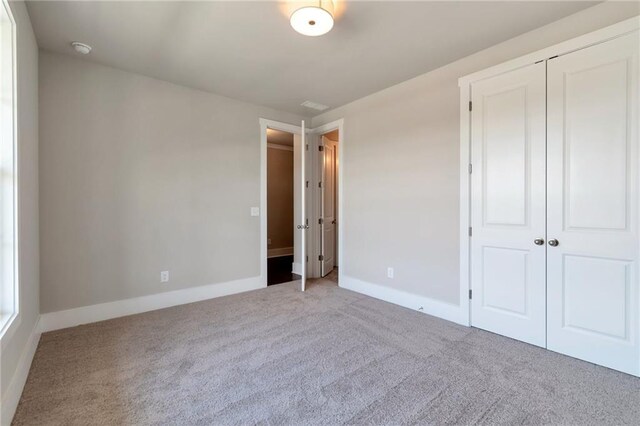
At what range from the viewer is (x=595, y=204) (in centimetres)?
215

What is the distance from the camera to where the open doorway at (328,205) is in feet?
15.8

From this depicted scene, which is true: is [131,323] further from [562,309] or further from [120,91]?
[562,309]

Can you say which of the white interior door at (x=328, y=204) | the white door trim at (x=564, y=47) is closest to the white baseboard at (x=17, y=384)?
the white interior door at (x=328, y=204)

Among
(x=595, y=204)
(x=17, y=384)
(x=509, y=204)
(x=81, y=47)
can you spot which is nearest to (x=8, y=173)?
(x=17, y=384)

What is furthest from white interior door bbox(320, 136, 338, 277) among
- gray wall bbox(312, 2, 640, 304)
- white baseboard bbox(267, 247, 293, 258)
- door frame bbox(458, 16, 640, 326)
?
door frame bbox(458, 16, 640, 326)

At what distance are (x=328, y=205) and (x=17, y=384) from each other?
4.11m

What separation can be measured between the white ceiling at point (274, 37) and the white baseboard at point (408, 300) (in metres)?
2.51

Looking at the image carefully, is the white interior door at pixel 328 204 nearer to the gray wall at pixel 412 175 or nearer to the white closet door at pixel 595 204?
the gray wall at pixel 412 175

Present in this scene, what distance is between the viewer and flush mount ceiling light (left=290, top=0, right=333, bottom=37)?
1915 millimetres

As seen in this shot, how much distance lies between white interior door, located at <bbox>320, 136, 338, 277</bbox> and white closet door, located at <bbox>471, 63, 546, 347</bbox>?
250 cm

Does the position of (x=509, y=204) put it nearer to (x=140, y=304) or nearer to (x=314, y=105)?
(x=314, y=105)

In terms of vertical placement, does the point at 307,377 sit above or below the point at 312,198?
below

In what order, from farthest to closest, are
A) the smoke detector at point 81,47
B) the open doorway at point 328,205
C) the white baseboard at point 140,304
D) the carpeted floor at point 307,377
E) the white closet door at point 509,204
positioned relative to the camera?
the open doorway at point 328,205
the white baseboard at point 140,304
the smoke detector at point 81,47
the white closet door at point 509,204
the carpeted floor at point 307,377

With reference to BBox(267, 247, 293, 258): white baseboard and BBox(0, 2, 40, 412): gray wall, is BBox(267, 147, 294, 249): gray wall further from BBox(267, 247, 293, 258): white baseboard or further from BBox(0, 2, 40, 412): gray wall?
BBox(0, 2, 40, 412): gray wall
